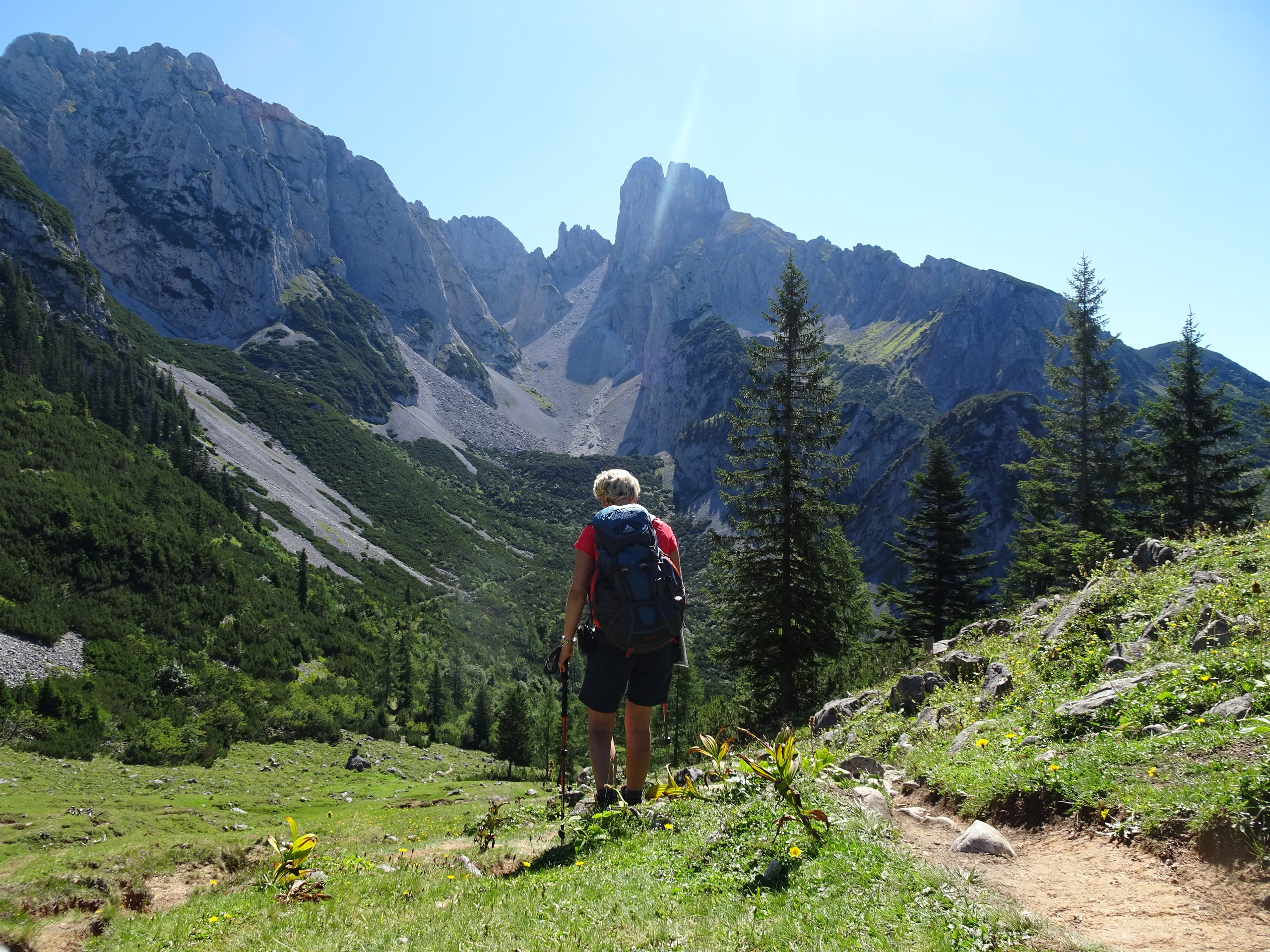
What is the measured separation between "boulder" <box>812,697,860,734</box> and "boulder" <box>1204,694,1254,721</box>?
6.80 m

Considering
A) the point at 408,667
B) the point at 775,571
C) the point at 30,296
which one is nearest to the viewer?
the point at 775,571

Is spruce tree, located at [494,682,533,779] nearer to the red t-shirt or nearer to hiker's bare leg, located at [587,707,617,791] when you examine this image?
hiker's bare leg, located at [587,707,617,791]

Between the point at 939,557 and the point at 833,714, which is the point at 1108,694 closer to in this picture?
the point at 833,714

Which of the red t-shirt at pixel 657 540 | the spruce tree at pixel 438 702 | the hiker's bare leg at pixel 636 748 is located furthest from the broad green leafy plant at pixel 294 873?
the spruce tree at pixel 438 702

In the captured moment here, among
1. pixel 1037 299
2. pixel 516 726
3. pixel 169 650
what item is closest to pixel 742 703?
pixel 516 726

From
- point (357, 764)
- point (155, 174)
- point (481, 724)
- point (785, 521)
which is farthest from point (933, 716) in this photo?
→ point (155, 174)

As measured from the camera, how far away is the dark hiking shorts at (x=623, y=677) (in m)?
5.52

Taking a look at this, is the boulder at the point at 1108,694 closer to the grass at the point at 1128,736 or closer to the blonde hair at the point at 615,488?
the grass at the point at 1128,736

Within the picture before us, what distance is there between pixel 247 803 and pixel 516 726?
23.1 m

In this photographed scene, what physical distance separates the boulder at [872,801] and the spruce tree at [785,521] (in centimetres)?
1269

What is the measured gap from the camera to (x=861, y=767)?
22.1 feet

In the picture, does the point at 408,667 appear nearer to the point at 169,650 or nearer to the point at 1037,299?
the point at 169,650

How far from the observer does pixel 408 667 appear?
6850 cm

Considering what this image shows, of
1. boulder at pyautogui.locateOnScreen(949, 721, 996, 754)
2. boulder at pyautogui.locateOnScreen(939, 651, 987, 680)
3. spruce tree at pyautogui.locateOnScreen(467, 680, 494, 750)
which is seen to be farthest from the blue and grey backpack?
spruce tree at pyautogui.locateOnScreen(467, 680, 494, 750)
